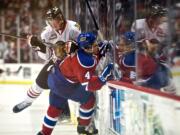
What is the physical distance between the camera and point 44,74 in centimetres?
500

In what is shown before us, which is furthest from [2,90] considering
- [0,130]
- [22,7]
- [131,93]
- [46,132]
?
[131,93]

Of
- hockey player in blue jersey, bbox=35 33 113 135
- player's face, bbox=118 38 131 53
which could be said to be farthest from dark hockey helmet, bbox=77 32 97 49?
player's face, bbox=118 38 131 53

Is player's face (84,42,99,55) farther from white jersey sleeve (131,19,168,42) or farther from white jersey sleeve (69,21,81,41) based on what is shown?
white jersey sleeve (131,19,168,42)

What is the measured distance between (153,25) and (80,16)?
261 cm

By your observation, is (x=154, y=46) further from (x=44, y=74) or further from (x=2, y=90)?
(x=2, y=90)

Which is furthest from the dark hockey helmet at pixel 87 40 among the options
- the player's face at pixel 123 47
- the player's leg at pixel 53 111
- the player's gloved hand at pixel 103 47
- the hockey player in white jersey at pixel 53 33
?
the player's leg at pixel 53 111

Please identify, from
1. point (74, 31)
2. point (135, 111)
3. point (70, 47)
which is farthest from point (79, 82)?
point (135, 111)

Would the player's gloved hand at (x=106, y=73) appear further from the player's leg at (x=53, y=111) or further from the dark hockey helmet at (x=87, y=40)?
the player's leg at (x=53, y=111)

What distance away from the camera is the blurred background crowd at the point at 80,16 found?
2718 mm

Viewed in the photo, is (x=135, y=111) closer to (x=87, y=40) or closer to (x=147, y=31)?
(x=147, y=31)

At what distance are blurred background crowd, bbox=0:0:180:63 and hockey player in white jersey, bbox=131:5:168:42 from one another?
4cm

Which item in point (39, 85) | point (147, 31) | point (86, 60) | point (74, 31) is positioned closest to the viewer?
point (147, 31)

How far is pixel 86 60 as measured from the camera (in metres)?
4.03

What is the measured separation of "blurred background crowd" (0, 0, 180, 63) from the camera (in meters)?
2.72
